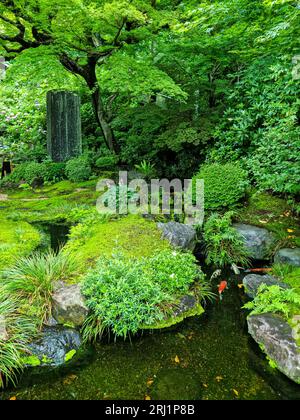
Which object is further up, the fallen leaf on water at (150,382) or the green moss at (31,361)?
the green moss at (31,361)

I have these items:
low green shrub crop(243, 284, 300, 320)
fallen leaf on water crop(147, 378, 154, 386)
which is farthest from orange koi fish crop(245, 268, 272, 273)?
fallen leaf on water crop(147, 378, 154, 386)

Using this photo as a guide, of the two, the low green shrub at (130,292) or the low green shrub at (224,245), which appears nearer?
the low green shrub at (130,292)

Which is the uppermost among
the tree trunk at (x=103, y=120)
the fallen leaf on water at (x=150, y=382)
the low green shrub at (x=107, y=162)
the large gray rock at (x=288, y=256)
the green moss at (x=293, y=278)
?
the tree trunk at (x=103, y=120)

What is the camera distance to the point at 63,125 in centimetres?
1320

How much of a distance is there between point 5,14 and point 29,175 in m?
6.06

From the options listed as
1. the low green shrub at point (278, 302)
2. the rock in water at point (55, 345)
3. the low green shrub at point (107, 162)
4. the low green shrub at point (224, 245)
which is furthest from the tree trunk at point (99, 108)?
the low green shrub at point (278, 302)

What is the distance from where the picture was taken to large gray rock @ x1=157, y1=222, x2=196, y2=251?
219 inches

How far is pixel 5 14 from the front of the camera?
A: 26.5ft

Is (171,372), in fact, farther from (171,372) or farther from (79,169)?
(79,169)

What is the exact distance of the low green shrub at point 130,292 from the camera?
3834 millimetres

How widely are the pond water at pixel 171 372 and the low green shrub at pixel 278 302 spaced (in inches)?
14.9

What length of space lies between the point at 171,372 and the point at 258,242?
3344mm

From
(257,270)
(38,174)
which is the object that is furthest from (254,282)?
(38,174)

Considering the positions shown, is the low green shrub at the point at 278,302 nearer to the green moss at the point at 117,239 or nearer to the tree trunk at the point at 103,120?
the green moss at the point at 117,239
